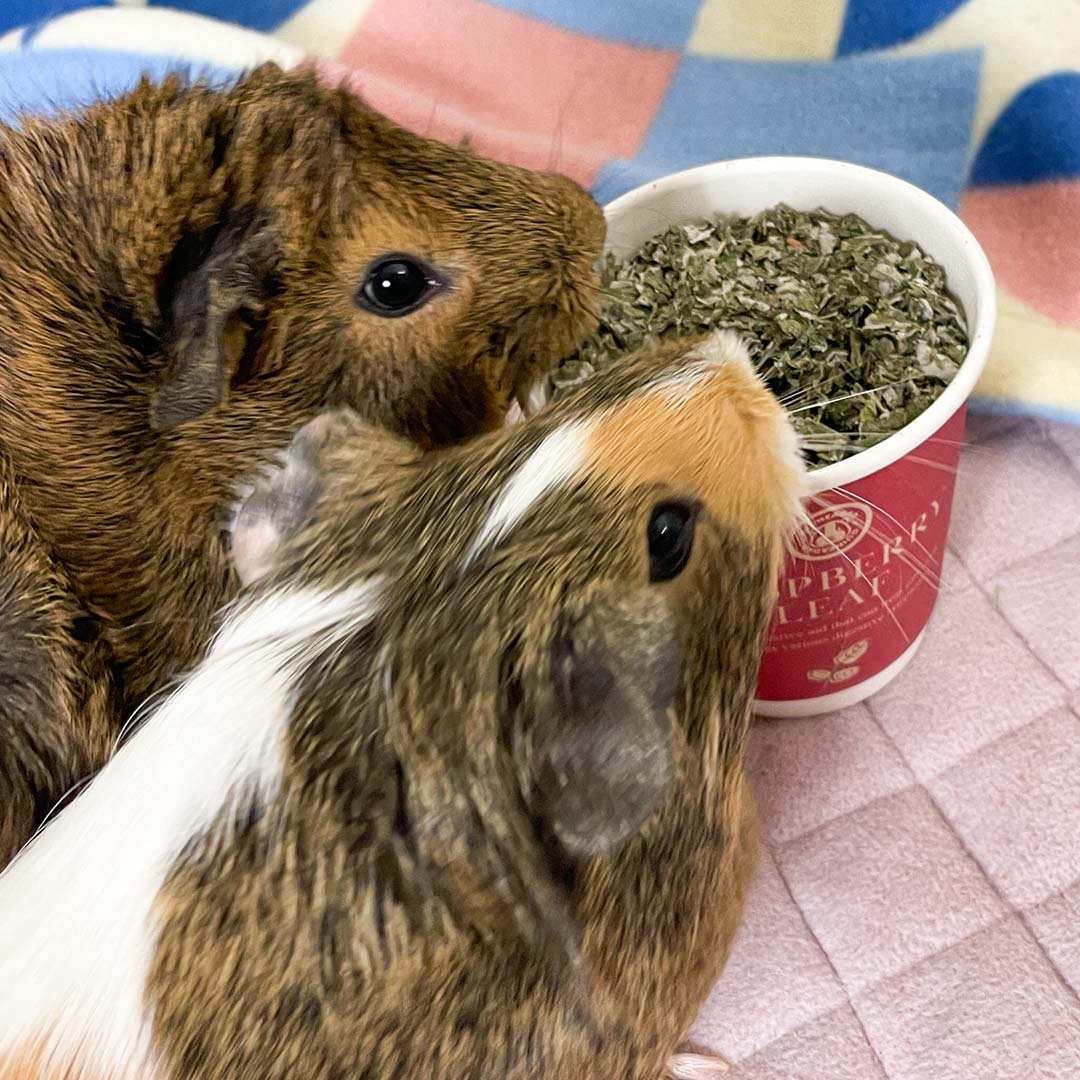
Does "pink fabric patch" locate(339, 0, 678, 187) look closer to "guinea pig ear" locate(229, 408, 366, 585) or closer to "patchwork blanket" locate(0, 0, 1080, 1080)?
"patchwork blanket" locate(0, 0, 1080, 1080)

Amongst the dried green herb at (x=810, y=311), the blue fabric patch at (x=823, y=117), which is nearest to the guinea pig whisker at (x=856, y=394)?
the dried green herb at (x=810, y=311)

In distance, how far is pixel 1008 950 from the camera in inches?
36.9

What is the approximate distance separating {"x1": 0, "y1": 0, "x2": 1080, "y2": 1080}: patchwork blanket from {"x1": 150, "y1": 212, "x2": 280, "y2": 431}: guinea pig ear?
0.28 meters

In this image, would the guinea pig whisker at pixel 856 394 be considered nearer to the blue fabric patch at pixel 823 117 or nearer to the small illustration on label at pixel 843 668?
the small illustration on label at pixel 843 668

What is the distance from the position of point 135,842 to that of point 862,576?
565mm

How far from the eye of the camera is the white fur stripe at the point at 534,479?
63 centimetres

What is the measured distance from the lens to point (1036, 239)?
1.26 meters

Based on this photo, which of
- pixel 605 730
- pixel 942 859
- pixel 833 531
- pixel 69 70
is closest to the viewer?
pixel 605 730

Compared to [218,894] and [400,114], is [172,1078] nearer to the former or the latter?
[218,894]

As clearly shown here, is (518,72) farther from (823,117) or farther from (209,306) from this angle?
(209,306)

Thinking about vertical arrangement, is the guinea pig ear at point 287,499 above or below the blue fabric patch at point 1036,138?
above

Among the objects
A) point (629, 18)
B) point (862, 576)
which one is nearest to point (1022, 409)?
point (862, 576)

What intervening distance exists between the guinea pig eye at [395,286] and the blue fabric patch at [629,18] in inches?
29.6

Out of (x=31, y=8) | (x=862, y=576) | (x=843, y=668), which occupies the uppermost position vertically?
(x=31, y=8)
